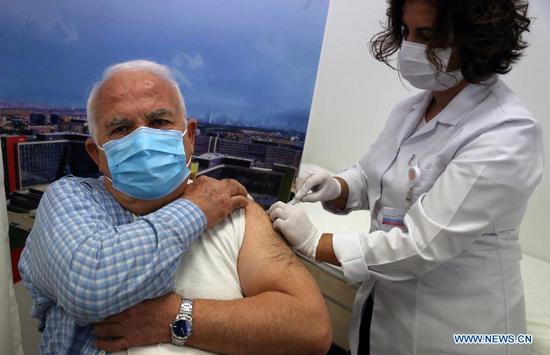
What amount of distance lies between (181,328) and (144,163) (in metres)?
0.45

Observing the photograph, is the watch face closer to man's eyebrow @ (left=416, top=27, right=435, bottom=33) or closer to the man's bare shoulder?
the man's bare shoulder

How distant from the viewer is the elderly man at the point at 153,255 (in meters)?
0.84

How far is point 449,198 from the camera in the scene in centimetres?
100

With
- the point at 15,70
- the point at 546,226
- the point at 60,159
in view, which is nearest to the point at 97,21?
the point at 15,70

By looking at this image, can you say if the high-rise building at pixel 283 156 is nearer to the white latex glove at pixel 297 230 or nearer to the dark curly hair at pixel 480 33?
Answer: the white latex glove at pixel 297 230

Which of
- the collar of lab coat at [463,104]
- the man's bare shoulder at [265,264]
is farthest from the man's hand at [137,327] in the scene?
the collar of lab coat at [463,104]

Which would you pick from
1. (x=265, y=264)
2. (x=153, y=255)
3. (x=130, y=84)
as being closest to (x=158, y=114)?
(x=130, y=84)

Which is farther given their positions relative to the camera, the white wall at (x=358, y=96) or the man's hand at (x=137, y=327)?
the white wall at (x=358, y=96)

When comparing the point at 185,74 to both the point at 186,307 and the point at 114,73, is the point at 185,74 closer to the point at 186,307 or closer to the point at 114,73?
the point at 114,73

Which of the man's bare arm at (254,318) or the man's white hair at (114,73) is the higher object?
the man's white hair at (114,73)

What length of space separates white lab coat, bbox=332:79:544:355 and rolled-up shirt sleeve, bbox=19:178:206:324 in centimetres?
54

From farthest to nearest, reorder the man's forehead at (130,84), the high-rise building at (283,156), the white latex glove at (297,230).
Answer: the high-rise building at (283,156), the white latex glove at (297,230), the man's forehead at (130,84)

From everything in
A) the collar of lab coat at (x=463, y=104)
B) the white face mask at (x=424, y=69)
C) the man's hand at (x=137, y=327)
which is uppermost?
the white face mask at (x=424, y=69)

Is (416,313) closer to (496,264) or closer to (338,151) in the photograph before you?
(496,264)
